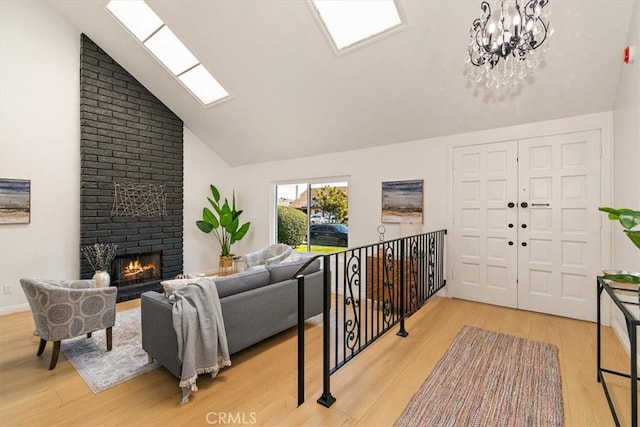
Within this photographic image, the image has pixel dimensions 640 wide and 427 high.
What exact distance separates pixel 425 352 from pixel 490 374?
54 cm

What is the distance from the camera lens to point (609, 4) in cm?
241

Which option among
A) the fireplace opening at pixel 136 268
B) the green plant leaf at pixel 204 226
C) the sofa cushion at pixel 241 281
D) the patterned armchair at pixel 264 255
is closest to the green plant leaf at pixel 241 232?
the green plant leaf at pixel 204 226

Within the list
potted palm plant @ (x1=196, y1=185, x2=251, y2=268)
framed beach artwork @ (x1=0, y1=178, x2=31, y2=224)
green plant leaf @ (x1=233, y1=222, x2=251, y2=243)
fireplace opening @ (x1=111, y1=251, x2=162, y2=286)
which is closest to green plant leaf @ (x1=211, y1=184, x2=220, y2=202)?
potted palm plant @ (x1=196, y1=185, x2=251, y2=268)

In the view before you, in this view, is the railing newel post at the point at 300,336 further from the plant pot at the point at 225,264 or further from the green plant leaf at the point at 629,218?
the plant pot at the point at 225,264

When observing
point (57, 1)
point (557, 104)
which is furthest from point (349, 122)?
point (57, 1)

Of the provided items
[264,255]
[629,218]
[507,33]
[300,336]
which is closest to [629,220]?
[629,218]

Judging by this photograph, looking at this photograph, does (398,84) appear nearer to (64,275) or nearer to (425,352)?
(425,352)

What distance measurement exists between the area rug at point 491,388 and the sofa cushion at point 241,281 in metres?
1.59

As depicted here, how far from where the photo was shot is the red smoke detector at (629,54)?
2379 millimetres

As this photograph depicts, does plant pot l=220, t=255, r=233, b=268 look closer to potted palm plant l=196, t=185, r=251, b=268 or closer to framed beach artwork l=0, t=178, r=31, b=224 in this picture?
Answer: potted palm plant l=196, t=185, r=251, b=268

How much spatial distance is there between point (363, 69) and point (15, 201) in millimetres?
4906

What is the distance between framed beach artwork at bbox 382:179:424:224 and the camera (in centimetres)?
436

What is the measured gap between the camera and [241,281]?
106 inches

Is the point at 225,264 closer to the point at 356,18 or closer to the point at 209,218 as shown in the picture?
the point at 209,218
